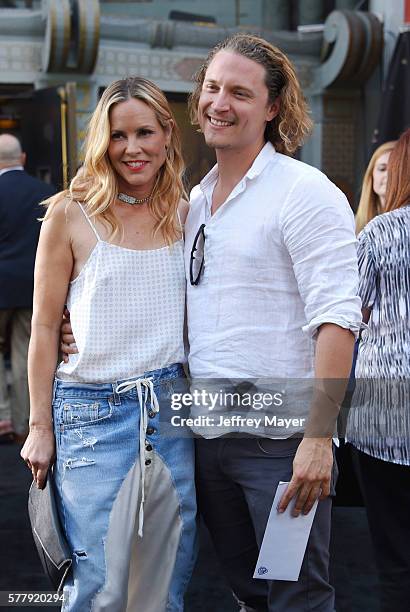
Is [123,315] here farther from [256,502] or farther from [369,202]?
[369,202]

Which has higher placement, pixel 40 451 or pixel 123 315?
pixel 123 315

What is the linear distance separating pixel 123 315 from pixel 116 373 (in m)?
0.14

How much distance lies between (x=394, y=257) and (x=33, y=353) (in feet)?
3.17

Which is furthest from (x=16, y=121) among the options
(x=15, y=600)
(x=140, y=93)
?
(x=140, y=93)

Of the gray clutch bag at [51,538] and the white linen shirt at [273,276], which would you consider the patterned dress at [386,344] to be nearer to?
the white linen shirt at [273,276]

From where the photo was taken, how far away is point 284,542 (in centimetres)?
192

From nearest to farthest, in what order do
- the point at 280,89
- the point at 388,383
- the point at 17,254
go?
1. the point at 280,89
2. the point at 388,383
3. the point at 17,254

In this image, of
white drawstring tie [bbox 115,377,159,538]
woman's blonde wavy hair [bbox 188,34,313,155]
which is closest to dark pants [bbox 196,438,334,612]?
white drawstring tie [bbox 115,377,159,538]

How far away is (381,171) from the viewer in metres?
3.86

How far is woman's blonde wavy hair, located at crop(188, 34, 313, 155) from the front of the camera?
2.04 meters

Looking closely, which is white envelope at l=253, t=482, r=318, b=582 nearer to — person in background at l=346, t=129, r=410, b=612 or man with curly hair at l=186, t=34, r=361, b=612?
man with curly hair at l=186, t=34, r=361, b=612

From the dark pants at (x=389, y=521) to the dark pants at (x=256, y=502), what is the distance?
1.26ft

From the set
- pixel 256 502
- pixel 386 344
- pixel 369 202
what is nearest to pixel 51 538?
pixel 256 502

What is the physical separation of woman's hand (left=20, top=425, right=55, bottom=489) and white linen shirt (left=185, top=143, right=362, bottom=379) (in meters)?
0.38
